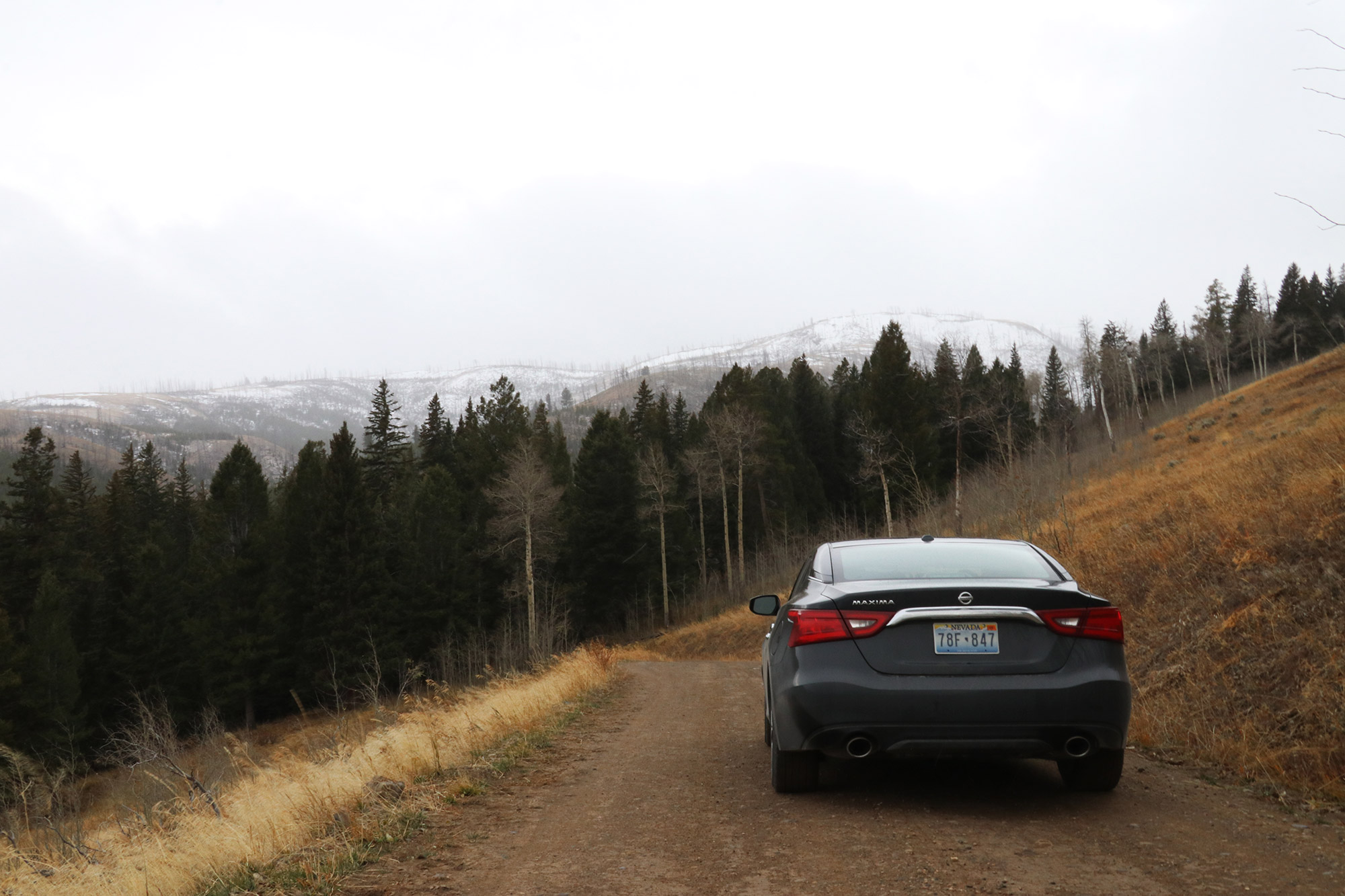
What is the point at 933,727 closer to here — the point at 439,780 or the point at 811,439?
the point at 439,780

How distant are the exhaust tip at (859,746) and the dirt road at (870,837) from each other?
0.38 meters

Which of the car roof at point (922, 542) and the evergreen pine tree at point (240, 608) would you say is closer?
the car roof at point (922, 542)

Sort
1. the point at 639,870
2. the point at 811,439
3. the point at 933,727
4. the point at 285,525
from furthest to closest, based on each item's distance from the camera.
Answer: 1. the point at 811,439
2. the point at 285,525
3. the point at 933,727
4. the point at 639,870

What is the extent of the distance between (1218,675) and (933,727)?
4.84 metres

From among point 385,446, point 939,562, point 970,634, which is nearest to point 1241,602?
point 939,562

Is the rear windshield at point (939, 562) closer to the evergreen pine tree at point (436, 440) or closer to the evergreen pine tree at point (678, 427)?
the evergreen pine tree at point (678, 427)

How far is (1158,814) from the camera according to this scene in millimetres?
4945

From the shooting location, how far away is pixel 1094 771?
5.37 meters

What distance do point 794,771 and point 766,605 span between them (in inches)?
68.5

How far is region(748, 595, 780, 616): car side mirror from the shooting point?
22.6 ft

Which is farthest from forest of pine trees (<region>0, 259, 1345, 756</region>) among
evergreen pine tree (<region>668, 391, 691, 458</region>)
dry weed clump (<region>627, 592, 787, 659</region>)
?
dry weed clump (<region>627, 592, 787, 659</region>)

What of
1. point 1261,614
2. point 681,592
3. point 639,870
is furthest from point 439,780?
point 681,592

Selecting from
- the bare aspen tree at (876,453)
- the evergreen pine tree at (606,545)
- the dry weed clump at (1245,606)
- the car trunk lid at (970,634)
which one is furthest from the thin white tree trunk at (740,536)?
the car trunk lid at (970,634)

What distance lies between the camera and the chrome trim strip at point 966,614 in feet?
15.9
